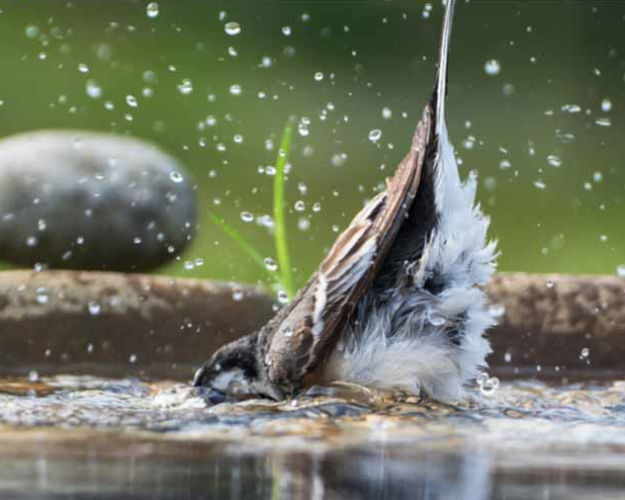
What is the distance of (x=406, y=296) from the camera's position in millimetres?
3947

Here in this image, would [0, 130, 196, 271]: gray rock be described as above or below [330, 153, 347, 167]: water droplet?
below

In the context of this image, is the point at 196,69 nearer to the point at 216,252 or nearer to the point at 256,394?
the point at 216,252

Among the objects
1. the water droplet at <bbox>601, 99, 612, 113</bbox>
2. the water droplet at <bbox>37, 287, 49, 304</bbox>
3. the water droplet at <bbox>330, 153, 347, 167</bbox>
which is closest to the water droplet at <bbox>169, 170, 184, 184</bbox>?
the water droplet at <bbox>37, 287, 49, 304</bbox>

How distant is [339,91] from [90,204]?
349 centimetres

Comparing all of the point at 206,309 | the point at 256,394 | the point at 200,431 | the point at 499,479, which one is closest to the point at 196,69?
the point at 206,309

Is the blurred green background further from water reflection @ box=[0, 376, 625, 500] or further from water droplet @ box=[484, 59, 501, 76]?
water reflection @ box=[0, 376, 625, 500]

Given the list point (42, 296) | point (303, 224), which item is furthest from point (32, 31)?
point (42, 296)

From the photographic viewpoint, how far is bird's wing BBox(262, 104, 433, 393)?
381 centimetres

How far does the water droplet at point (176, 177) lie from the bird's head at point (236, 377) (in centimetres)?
170

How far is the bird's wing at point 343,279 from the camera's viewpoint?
150 inches

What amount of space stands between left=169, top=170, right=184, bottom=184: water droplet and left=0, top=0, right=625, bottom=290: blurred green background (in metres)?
2.40

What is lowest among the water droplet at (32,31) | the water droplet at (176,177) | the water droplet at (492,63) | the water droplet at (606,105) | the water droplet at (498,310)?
the water droplet at (498,310)

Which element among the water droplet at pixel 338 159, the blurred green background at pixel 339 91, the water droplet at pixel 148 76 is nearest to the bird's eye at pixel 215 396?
the blurred green background at pixel 339 91

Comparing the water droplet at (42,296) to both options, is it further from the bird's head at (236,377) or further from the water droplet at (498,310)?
the water droplet at (498,310)
